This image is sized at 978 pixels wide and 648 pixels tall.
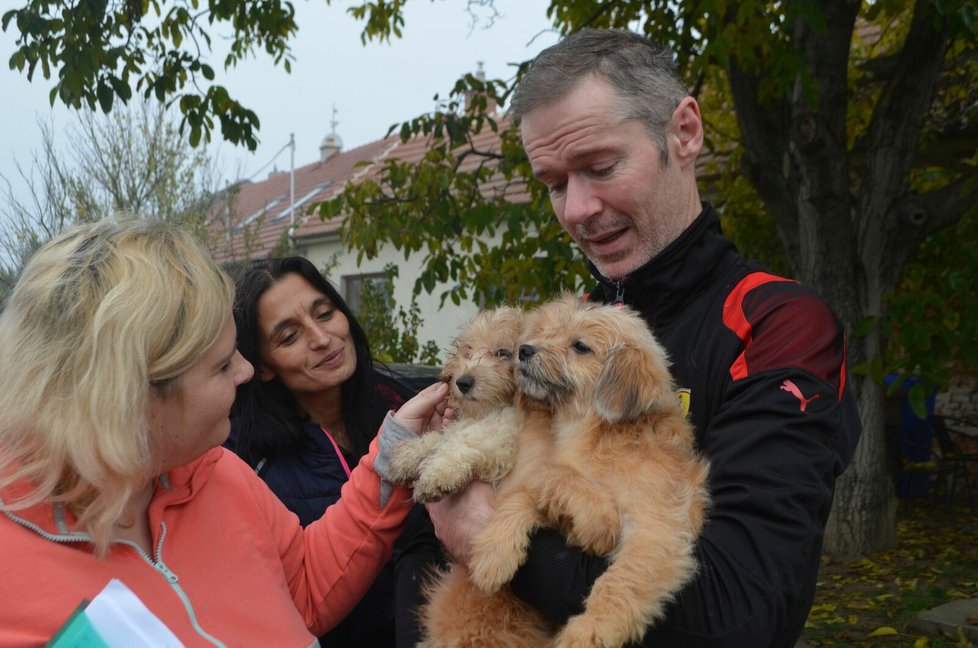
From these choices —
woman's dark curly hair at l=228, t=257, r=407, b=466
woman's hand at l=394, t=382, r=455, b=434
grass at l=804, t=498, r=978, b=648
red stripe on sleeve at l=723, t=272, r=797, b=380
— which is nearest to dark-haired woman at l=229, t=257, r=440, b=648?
woman's dark curly hair at l=228, t=257, r=407, b=466

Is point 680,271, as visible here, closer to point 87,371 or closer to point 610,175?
point 610,175

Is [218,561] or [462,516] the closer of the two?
[218,561]

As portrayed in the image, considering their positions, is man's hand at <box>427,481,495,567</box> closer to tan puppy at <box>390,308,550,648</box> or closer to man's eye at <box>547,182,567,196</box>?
tan puppy at <box>390,308,550,648</box>

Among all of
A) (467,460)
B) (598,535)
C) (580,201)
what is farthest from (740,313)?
(467,460)

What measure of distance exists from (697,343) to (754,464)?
560 mm

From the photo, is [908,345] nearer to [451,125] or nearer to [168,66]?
[451,125]

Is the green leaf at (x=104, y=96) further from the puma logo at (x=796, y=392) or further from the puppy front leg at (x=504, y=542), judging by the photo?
the puma logo at (x=796, y=392)

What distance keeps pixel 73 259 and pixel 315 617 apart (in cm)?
141

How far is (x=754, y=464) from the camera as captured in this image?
1.94 metres

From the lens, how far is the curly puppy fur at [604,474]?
204 cm

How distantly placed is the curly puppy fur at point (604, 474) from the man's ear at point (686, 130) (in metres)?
0.52

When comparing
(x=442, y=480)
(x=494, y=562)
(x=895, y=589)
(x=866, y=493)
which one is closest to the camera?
(x=494, y=562)

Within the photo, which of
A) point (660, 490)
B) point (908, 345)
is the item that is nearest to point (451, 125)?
point (908, 345)

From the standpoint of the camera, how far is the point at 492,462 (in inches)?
109
